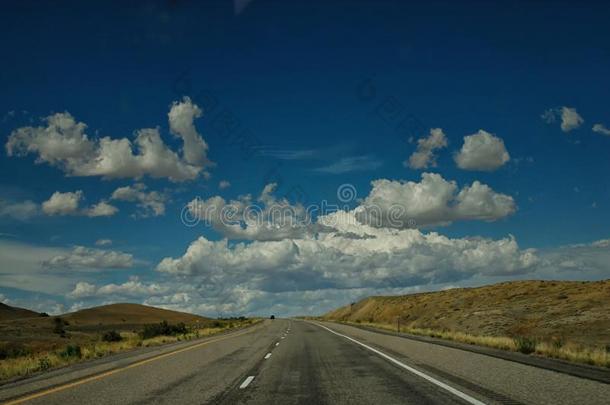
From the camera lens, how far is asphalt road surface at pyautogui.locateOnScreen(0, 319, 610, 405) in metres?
9.34

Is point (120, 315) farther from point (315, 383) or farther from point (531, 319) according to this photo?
point (315, 383)

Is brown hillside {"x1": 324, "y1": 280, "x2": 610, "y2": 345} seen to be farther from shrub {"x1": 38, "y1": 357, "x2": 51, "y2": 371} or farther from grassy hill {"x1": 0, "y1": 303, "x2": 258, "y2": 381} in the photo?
shrub {"x1": 38, "y1": 357, "x2": 51, "y2": 371}

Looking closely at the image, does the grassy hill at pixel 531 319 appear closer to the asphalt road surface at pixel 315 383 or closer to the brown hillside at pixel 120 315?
the asphalt road surface at pixel 315 383

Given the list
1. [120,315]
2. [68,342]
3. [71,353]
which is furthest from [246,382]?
[120,315]

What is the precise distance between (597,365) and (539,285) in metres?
48.2

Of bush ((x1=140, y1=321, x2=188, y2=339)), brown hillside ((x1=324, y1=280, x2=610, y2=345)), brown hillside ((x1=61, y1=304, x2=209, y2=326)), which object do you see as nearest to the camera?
brown hillside ((x1=324, y1=280, x2=610, y2=345))

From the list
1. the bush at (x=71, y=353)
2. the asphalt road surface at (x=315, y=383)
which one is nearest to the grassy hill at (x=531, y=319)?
the asphalt road surface at (x=315, y=383)

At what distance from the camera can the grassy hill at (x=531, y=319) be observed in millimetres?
21359

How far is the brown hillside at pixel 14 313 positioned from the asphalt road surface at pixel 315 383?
135945mm

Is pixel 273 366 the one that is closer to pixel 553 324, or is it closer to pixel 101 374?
pixel 101 374

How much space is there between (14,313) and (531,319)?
139 metres

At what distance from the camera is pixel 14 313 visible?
143 meters

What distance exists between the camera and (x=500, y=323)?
41.6 meters

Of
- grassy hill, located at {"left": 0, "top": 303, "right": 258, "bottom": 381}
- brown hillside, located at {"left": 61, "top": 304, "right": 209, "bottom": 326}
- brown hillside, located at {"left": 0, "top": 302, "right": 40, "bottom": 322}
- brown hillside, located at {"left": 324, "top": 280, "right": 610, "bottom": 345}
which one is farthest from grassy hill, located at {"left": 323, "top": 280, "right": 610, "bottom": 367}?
brown hillside, located at {"left": 0, "top": 302, "right": 40, "bottom": 322}
